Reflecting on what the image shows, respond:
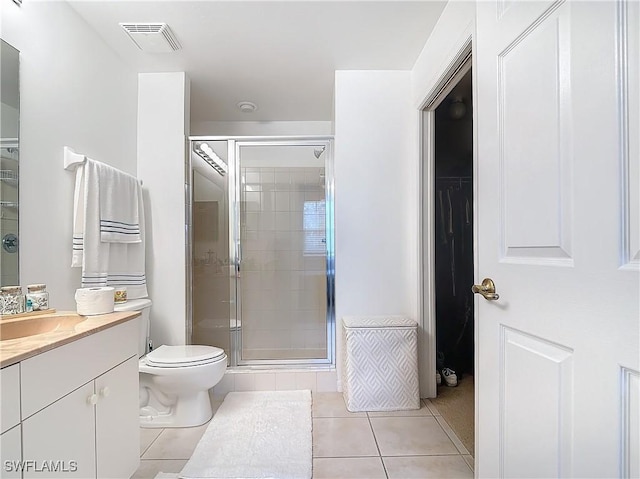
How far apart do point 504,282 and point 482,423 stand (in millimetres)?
549

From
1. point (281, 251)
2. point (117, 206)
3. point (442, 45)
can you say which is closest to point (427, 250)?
point (281, 251)

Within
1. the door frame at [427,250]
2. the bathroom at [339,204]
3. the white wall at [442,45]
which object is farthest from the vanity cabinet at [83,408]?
the white wall at [442,45]

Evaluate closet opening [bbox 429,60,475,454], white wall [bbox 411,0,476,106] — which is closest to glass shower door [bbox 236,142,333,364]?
white wall [bbox 411,0,476,106]

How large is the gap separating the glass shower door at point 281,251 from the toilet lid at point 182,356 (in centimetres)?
62

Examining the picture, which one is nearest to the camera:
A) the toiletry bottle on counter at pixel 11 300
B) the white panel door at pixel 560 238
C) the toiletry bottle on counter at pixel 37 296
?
the white panel door at pixel 560 238

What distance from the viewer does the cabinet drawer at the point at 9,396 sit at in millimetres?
807

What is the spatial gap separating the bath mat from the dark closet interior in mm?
1342

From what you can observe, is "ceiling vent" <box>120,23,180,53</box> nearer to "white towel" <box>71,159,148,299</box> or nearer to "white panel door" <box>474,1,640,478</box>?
"white towel" <box>71,159,148,299</box>

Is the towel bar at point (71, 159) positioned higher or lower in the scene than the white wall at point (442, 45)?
lower

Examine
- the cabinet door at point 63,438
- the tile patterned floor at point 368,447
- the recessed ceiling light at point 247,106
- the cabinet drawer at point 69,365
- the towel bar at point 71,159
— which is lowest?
the tile patterned floor at point 368,447

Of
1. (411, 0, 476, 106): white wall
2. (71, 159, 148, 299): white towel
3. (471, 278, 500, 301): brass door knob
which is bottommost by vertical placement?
(471, 278, 500, 301): brass door knob

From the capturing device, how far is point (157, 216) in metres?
2.43

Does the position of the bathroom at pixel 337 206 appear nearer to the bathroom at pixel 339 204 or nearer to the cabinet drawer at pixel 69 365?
the bathroom at pixel 339 204

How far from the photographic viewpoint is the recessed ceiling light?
3.00 metres
